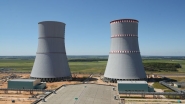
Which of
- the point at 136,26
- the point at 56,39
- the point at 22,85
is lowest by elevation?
the point at 22,85

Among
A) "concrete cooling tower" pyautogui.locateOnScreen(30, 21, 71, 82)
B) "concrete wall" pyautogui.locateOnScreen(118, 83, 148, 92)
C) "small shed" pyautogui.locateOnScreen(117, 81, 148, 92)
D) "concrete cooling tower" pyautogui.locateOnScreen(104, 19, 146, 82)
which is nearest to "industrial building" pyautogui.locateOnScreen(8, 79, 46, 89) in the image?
"concrete cooling tower" pyautogui.locateOnScreen(30, 21, 71, 82)

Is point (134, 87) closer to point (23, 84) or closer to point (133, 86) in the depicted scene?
point (133, 86)

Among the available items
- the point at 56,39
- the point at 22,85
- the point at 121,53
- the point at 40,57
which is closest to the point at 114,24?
the point at 121,53

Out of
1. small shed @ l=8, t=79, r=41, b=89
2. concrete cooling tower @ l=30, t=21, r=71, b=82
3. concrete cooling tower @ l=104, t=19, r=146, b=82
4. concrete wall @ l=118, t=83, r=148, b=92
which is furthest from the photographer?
concrete cooling tower @ l=30, t=21, r=71, b=82

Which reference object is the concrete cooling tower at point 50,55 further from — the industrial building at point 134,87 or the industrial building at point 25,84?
the industrial building at point 134,87

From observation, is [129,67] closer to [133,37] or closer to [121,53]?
[121,53]

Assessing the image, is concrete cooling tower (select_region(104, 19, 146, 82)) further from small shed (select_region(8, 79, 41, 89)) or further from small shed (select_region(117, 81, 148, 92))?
small shed (select_region(8, 79, 41, 89))

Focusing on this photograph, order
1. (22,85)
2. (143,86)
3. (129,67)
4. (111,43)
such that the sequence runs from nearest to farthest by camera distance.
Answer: (143,86) → (22,85) → (129,67) → (111,43)
